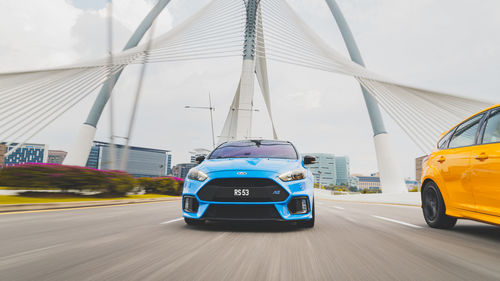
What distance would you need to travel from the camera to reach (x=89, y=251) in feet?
11.1

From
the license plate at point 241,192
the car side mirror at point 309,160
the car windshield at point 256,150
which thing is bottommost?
the license plate at point 241,192

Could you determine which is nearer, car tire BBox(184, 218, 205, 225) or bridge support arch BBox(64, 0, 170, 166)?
car tire BBox(184, 218, 205, 225)

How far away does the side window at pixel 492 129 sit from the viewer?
451 centimetres

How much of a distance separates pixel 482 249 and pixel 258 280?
9.40 ft

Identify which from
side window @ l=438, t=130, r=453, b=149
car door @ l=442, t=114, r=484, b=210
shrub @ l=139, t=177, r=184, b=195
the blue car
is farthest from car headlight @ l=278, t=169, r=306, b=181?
shrub @ l=139, t=177, r=184, b=195

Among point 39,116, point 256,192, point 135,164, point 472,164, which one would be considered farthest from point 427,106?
point 135,164

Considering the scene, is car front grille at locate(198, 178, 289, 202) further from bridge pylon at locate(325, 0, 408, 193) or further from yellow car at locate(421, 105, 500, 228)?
bridge pylon at locate(325, 0, 408, 193)

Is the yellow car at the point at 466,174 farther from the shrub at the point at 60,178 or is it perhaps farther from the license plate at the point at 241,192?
the shrub at the point at 60,178

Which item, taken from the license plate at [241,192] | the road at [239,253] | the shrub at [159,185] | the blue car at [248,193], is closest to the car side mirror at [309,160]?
the blue car at [248,193]

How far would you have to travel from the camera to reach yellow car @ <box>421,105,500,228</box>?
4.33m

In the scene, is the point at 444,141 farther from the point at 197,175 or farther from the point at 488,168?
the point at 197,175

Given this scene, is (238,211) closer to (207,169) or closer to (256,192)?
(256,192)

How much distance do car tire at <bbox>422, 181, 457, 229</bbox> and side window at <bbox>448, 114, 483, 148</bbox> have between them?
2.49ft

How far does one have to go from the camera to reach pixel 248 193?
15.6 ft
